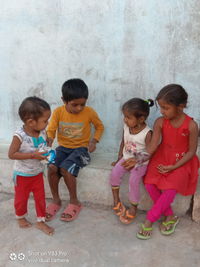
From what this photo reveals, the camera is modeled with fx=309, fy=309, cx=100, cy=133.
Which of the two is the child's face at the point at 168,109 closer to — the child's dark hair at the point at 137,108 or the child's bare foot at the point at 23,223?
the child's dark hair at the point at 137,108

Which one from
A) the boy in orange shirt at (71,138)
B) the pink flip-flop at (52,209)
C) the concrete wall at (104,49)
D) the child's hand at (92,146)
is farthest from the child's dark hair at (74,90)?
the pink flip-flop at (52,209)

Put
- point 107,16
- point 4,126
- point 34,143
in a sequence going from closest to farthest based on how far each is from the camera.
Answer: point 34,143, point 107,16, point 4,126

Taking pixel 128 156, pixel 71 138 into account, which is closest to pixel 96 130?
pixel 71 138

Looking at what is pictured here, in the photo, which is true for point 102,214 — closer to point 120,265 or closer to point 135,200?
point 135,200

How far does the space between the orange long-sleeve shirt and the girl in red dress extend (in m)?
0.71

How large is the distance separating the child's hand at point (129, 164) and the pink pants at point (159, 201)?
0.21 meters

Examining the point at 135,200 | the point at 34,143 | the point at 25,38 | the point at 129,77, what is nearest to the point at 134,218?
the point at 135,200

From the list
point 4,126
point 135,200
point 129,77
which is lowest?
point 135,200

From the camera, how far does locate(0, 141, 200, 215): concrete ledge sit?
2.90 meters

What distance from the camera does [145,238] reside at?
2586 millimetres

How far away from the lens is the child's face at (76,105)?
288 centimetres

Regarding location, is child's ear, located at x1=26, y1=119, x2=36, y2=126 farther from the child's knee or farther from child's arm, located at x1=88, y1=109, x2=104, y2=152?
child's arm, located at x1=88, y1=109, x2=104, y2=152

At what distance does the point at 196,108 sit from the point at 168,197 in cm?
101

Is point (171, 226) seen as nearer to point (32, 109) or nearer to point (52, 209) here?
point (52, 209)
